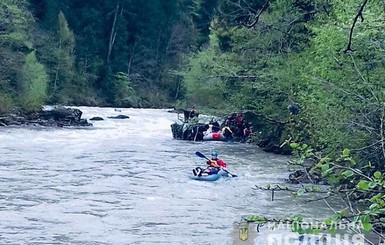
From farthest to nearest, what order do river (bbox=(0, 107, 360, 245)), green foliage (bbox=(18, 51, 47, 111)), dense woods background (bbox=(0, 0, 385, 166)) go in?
green foliage (bbox=(18, 51, 47, 111))
dense woods background (bbox=(0, 0, 385, 166))
river (bbox=(0, 107, 360, 245))

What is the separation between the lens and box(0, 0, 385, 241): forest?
9.01 metres

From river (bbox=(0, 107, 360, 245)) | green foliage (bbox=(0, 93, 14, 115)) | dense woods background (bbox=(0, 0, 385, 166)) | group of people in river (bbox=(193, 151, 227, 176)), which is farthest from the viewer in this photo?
green foliage (bbox=(0, 93, 14, 115))

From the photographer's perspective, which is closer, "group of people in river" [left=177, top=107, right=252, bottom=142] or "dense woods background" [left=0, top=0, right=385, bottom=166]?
"dense woods background" [left=0, top=0, right=385, bottom=166]

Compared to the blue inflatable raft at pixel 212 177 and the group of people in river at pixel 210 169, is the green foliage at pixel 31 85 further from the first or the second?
the blue inflatable raft at pixel 212 177

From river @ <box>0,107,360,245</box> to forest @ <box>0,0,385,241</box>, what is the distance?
1.66 metres

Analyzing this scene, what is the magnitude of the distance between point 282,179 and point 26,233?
24.0 feet

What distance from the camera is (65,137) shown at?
23.5 m

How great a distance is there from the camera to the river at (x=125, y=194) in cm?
945

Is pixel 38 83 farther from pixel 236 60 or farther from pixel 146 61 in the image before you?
pixel 146 61

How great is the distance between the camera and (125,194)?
12.6m

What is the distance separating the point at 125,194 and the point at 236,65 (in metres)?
10.8

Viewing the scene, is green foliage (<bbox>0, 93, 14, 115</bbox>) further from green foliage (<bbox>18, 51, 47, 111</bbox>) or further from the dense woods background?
green foliage (<bbox>18, 51, 47, 111</bbox>)

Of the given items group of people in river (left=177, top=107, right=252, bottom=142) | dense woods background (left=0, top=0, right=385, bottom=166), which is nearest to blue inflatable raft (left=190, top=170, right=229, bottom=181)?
dense woods background (left=0, top=0, right=385, bottom=166)

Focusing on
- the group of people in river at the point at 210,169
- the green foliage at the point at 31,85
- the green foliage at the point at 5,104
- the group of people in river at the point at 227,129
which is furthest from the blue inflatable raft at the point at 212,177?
the green foliage at the point at 31,85
